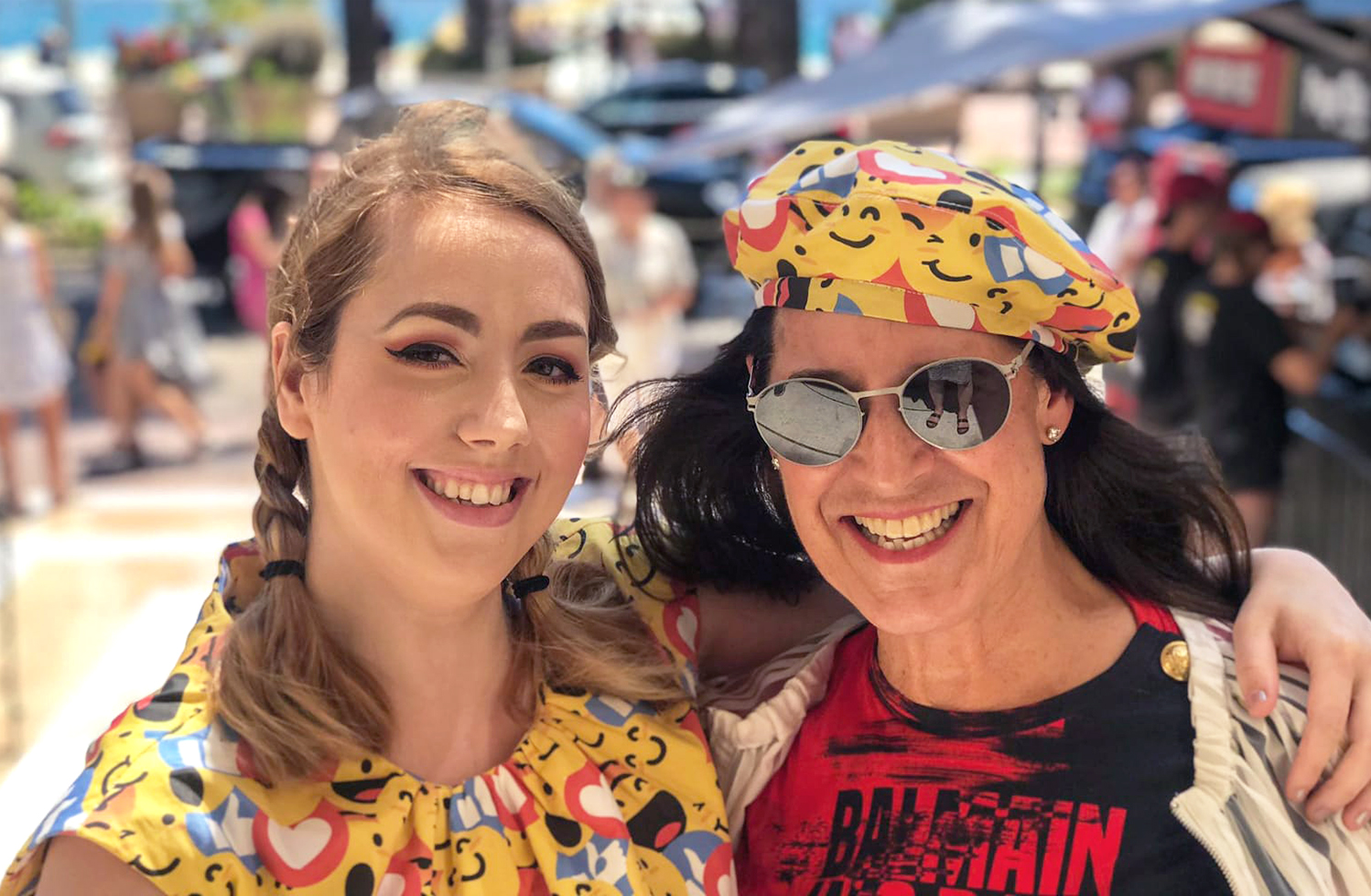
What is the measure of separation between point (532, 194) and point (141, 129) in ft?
58.5

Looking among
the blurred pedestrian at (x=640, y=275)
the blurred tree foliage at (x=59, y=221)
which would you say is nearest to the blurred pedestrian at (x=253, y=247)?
the blurred tree foliage at (x=59, y=221)

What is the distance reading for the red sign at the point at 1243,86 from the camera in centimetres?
646

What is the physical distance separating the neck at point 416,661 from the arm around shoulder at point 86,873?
15.4 inches

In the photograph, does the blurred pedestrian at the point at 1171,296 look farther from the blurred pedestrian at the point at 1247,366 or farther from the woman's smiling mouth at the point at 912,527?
the woman's smiling mouth at the point at 912,527

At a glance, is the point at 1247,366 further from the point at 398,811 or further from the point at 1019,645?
the point at 398,811

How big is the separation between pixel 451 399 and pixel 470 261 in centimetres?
18

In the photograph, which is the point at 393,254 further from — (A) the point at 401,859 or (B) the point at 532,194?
(A) the point at 401,859

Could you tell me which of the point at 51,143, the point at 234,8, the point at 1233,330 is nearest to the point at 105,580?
the point at 1233,330

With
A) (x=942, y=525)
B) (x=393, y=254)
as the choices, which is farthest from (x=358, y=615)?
(x=942, y=525)

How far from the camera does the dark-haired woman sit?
2.00 m

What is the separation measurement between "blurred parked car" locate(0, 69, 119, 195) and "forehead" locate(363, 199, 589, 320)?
54.1ft

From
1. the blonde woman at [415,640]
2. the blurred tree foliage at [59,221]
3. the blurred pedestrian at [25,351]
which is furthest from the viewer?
the blurred tree foliage at [59,221]

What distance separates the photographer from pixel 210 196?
15.3 m

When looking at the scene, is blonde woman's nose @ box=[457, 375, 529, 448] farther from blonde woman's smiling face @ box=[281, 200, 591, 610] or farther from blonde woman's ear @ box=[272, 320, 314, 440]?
blonde woman's ear @ box=[272, 320, 314, 440]
